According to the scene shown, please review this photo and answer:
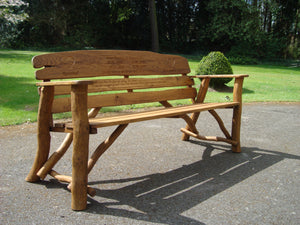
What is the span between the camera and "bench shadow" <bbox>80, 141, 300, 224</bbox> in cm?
237

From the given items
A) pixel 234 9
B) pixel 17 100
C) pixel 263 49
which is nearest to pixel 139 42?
pixel 234 9

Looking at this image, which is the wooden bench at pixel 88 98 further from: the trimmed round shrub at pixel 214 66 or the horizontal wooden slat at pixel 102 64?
the trimmed round shrub at pixel 214 66

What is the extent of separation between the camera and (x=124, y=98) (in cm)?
334

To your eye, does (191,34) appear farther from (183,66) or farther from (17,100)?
(183,66)

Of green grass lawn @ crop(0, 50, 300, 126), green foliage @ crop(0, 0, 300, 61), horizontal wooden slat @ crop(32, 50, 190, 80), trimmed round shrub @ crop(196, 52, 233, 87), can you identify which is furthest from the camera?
green foliage @ crop(0, 0, 300, 61)

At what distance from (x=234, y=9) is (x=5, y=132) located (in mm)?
22900

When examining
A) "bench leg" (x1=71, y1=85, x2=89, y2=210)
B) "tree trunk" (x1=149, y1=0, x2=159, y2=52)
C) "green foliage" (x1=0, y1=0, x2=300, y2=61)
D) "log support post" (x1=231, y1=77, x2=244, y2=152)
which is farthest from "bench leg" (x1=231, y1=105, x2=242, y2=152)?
"green foliage" (x1=0, y1=0, x2=300, y2=61)

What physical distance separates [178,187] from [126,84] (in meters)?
1.25

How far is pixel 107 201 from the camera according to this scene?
2.54 m

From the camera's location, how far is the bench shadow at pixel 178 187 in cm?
237

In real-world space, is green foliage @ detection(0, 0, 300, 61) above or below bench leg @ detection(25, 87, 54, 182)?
above

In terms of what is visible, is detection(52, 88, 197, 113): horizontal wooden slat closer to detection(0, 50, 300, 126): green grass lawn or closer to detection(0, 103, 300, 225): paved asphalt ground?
detection(0, 103, 300, 225): paved asphalt ground

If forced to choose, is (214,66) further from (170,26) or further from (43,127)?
(170,26)

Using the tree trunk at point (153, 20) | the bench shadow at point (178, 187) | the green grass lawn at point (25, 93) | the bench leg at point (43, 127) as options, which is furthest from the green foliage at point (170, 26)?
the bench leg at point (43, 127)
